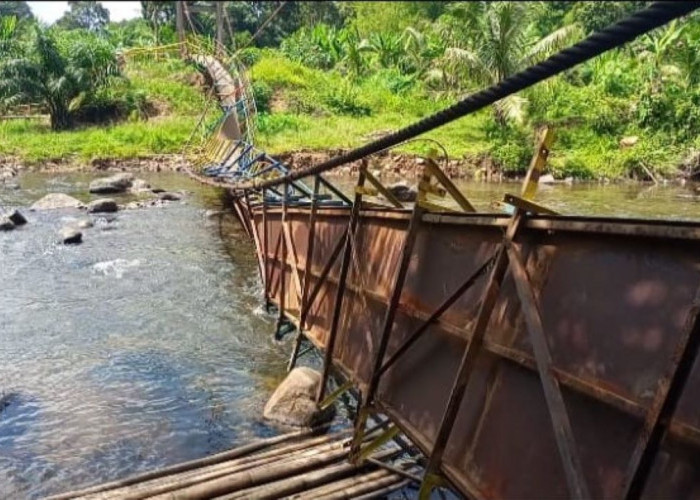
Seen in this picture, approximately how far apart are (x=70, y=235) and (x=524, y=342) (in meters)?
15.4

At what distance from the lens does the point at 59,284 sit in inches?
527

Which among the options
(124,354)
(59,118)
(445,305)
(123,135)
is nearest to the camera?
(445,305)

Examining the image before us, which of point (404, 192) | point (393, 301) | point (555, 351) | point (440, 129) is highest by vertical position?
point (440, 129)

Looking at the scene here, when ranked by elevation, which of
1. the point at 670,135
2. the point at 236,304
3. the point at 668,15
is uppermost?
the point at 670,135

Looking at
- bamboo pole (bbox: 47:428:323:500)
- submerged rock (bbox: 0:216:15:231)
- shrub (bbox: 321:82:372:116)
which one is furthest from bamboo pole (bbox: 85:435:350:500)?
shrub (bbox: 321:82:372:116)

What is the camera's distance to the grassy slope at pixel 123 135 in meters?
29.5

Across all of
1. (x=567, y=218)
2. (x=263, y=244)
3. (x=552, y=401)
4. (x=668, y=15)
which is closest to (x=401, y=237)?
(x=567, y=218)

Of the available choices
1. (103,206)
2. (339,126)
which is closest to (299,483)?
(103,206)

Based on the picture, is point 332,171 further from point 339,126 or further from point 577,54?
point 577,54

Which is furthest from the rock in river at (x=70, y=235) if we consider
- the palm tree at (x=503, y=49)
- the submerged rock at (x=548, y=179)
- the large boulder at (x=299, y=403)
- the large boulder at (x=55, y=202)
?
the palm tree at (x=503, y=49)

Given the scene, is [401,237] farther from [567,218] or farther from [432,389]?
[567,218]

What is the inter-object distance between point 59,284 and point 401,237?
10.4m

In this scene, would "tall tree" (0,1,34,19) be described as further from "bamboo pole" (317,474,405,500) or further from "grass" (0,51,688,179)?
"grass" (0,51,688,179)

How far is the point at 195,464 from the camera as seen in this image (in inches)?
229
